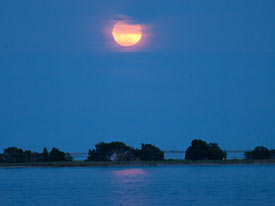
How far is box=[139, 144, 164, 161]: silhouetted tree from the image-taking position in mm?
136625

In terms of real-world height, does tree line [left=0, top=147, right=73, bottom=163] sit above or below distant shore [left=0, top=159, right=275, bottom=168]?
above

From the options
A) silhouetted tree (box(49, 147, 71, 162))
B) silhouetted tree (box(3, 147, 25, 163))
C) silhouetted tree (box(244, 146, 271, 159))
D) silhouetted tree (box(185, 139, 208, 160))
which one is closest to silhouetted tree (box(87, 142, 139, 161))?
silhouetted tree (box(49, 147, 71, 162))

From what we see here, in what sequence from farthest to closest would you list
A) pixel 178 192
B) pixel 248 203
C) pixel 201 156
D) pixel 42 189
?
pixel 201 156
pixel 42 189
pixel 178 192
pixel 248 203

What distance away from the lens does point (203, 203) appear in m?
40.7

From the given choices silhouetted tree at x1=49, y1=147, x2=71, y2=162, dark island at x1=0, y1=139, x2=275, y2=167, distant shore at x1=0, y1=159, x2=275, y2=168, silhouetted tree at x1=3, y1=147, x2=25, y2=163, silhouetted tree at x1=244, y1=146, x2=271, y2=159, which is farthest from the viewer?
silhouetted tree at x1=244, y1=146, x2=271, y2=159

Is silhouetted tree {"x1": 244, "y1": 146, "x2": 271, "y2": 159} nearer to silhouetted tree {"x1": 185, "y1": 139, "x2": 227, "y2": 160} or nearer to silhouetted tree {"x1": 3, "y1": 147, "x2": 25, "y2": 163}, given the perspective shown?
silhouetted tree {"x1": 185, "y1": 139, "x2": 227, "y2": 160}

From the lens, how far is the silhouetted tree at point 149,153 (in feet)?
448

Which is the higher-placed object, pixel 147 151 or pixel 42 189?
pixel 147 151

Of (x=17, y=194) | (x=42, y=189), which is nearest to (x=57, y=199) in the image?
(x=17, y=194)

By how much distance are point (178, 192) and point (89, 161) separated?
294ft

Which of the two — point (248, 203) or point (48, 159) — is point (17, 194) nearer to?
point (248, 203)

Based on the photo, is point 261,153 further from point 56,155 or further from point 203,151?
point 56,155

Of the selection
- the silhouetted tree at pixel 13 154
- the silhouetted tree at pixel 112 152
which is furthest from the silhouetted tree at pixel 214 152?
the silhouetted tree at pixel 13 154

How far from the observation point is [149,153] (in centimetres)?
13650
